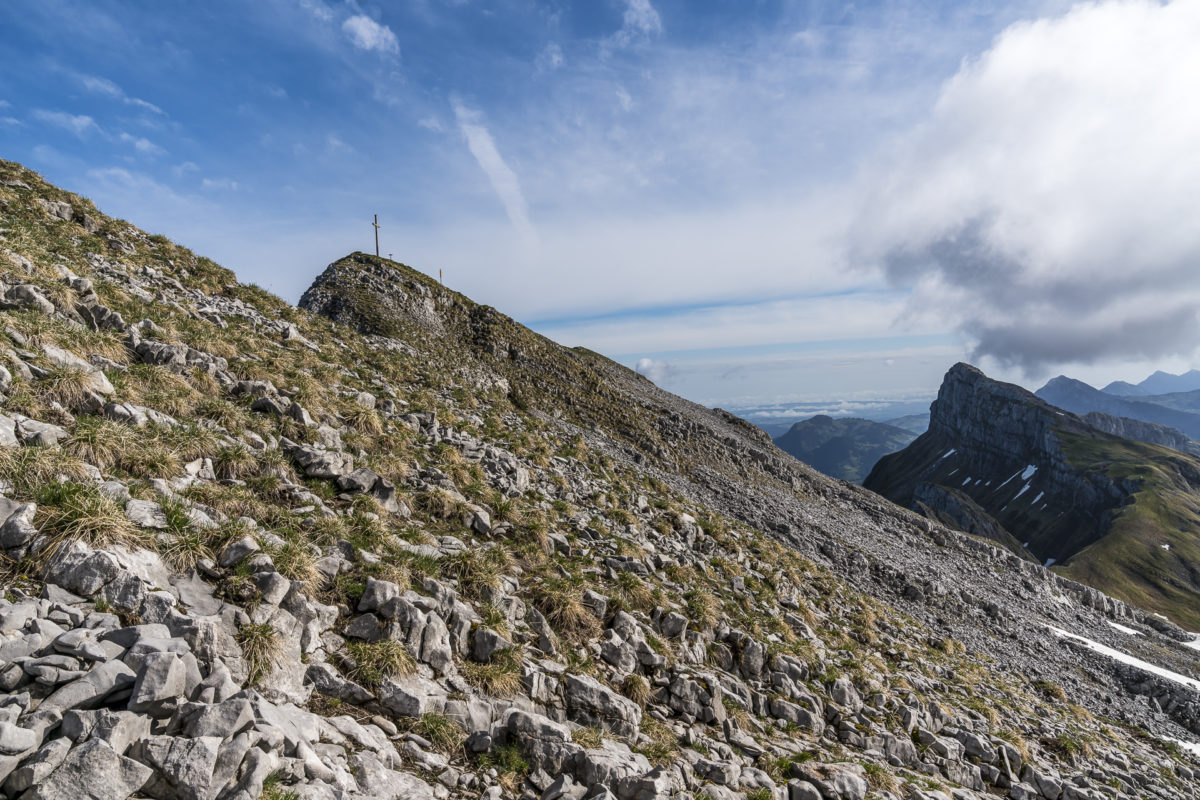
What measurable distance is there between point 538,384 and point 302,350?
31827 millimetres

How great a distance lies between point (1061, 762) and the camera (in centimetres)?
2106

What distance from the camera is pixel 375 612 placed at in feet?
35.3

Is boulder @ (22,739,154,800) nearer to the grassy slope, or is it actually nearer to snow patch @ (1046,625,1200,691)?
snow patch @ (1046,625,1200,691)

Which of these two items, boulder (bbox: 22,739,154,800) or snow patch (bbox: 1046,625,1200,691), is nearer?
boulder (bbox: 22,739,154,800)

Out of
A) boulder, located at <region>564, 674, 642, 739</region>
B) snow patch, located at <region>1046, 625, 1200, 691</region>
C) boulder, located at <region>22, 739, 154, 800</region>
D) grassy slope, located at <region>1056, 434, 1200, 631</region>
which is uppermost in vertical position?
boulder, located at <region>22, 739, 154, 800</region>

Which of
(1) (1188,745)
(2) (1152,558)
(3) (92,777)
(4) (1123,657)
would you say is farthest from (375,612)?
(2) (1152,558)

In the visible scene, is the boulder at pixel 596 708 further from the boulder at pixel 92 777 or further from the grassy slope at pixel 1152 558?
the grassy slope at pixel 1152 558

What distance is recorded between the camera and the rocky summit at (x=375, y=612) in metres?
7.03

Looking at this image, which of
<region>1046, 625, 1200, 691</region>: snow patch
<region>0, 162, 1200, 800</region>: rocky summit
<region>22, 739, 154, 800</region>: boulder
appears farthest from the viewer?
<region>1046, 625, 1200, 691</region>: snow patch

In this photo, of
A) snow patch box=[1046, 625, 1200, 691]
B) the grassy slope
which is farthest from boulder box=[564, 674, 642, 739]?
the grassy slope

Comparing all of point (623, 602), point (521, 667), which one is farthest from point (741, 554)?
point (521, 667)

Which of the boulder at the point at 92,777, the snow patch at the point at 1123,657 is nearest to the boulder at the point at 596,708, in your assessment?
the boulder at the point at 92,777

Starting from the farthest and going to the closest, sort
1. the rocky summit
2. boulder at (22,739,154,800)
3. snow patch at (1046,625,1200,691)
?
1. snow patch at (1046,625,1200,691)
2. the rocky summit
3. boulder at (22,739,154,800)

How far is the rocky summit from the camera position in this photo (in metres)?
7.03
